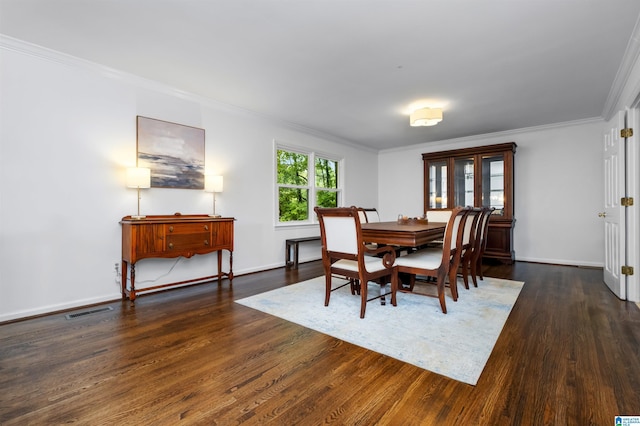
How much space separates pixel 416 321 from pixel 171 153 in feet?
10.9

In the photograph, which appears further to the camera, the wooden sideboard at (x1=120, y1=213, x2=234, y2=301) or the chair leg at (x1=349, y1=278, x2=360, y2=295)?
the chair leg at (x1=349, y1=278, x2=360, y2=295)

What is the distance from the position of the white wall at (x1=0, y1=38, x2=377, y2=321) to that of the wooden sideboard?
0.54 ft

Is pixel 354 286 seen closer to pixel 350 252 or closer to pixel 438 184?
pixel 350 252

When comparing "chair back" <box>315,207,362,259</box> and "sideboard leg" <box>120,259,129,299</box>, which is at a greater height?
"chair back" <box>315,207,362,259</box>

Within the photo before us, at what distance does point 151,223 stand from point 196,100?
1771mm

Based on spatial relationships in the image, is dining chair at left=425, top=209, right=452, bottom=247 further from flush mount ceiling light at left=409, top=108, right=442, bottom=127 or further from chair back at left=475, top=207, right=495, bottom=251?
flush mount ceiling light at left=409, top=108, right=442, bottom=127

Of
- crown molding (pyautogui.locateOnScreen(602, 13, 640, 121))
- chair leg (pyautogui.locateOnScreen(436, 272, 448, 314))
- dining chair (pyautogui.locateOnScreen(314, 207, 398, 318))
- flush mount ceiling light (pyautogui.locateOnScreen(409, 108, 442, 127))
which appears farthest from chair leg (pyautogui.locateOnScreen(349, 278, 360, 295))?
crown molding (pyautogui.locateOnScreen(602, 13, 640, 121))

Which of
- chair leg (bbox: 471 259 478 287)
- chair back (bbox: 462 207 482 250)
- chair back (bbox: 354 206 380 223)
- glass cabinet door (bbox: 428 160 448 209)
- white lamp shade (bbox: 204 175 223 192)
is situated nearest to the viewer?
chair back (bbox: 462 207 482 250)

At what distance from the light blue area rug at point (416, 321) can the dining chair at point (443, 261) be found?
25 cm

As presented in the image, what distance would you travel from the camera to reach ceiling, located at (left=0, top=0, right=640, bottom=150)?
217 cm

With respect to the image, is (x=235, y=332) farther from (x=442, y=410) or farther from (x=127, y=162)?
(x=127, y=162)

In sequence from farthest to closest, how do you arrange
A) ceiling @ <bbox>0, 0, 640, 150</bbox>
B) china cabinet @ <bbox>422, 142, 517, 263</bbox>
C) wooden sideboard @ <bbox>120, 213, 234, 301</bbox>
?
1. china cabinet @ <bbox>422, 142, 517, 263</bbox>
2. wooden sideboard @ <bbox>120, 213, 234, 301</bbox>
3. ceiling @ <bbox>0, 0, 640, 150</bbox>

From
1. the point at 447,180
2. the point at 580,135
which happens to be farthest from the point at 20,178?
the point at 580,135

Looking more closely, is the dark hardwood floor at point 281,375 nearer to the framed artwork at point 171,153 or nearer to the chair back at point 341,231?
the chair back at point 341,231
